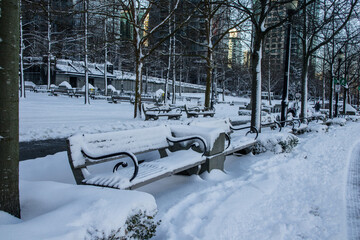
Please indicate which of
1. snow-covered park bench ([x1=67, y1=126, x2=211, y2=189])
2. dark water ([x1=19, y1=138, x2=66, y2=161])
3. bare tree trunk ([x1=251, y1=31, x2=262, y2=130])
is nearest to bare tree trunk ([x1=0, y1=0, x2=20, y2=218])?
snow-covered park bench ([x1=67, y1=126, x2=211, y2=189])

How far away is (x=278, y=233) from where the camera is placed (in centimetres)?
293

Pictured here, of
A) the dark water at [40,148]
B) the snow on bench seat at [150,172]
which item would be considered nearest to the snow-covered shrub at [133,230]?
the snow on bench seat at [150,172]

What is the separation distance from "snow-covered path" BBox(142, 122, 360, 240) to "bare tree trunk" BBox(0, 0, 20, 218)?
4.67 feet

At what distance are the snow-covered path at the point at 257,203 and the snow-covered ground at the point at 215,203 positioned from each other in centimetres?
1

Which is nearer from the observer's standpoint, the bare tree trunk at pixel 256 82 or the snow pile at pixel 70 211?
the snow pile at pixel 70 211

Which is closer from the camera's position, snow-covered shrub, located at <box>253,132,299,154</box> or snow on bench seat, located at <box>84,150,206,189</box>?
snow on bench seat, located at <box>84,150,206,189</box>

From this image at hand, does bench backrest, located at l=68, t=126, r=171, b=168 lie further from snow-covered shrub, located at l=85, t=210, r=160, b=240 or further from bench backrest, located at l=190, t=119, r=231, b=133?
bench backrest, located at l=190, t=119, r=231, b=133

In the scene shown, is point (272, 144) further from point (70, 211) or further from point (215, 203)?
point (70, 211)

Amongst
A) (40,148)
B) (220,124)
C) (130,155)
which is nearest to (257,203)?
(130,155)

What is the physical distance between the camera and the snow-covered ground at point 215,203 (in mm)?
2018

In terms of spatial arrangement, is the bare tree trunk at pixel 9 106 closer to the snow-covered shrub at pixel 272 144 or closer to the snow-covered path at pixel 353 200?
the snow-covered path at pixel 353 200

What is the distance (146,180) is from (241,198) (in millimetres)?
1428

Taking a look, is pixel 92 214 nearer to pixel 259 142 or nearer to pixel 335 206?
pixel 335 206

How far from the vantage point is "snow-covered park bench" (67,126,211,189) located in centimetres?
311
